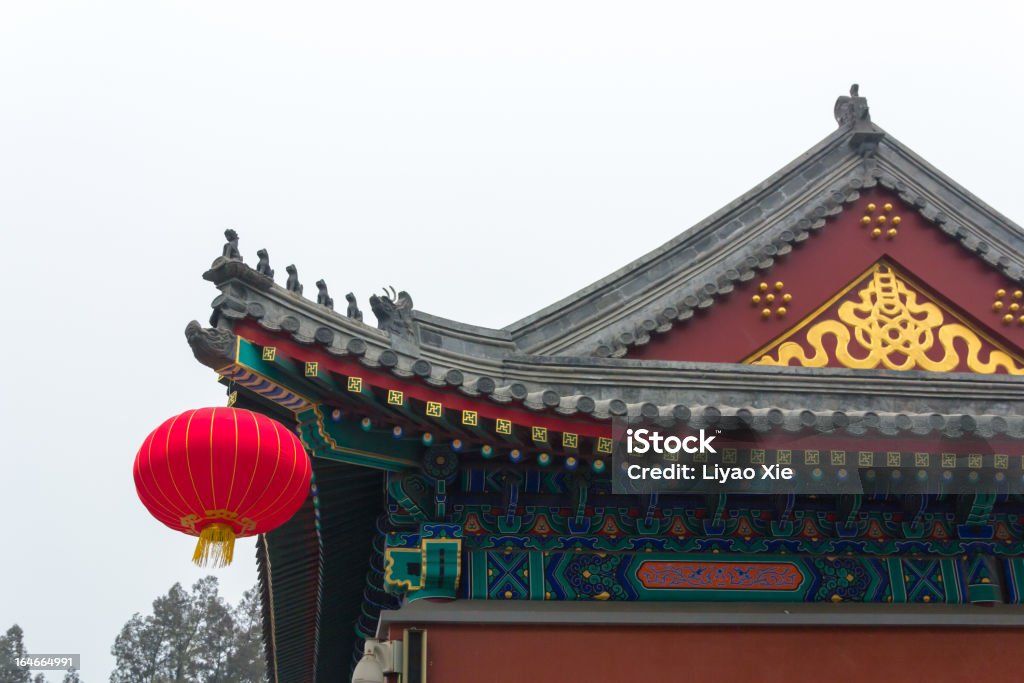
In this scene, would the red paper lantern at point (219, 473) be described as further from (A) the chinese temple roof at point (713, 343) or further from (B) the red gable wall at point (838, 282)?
(B) the red gable wall at point (838, 282)

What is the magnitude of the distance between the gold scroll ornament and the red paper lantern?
13.2 ft

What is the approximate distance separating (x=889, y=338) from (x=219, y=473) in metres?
5.40

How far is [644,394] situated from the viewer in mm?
8367

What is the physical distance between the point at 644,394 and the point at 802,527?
152 cm

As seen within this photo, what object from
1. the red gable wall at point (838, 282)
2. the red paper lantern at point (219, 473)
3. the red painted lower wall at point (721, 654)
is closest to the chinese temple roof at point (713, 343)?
the red gable wall at point (838, 282)

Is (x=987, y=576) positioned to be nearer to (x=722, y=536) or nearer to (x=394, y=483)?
(x=722, y=536)

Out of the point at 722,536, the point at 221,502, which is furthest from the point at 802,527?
the point at 221,502

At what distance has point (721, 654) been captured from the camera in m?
7.18

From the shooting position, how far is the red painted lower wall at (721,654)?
699cm

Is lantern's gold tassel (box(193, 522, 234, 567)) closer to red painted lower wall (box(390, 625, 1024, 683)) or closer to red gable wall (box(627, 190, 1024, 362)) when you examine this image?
red painted lower wall (box(390, 625, 1024, 683))

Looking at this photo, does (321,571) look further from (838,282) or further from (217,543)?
(838,282)

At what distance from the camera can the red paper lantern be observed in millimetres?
6148

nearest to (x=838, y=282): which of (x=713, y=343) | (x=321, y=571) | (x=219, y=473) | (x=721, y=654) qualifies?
(x=713, y=343)

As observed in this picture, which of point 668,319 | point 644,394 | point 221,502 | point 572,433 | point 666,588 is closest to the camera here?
point 221,502
